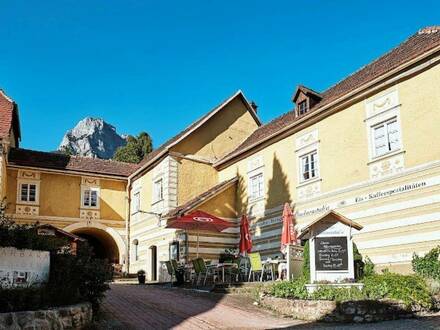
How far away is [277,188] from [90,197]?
530 inches

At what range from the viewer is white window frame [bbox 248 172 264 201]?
2150 cm

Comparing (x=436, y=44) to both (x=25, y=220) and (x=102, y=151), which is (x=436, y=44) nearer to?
Result: (x=25, y=220)

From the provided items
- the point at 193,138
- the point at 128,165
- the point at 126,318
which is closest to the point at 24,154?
the point at 128,165

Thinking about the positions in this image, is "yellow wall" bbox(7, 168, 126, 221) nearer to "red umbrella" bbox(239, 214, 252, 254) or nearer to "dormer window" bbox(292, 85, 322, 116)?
"red umbrella" bbox(239, 214, 252, 254)

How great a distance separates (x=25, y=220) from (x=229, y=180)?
11.9 meters

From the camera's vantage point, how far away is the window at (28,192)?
27484 millimetres

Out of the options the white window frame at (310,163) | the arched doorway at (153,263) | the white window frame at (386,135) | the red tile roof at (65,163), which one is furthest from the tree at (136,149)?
the white window frame at (386,135)

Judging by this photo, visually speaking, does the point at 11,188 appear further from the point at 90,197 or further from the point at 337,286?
the point at 337,286

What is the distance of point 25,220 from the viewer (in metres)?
27.3

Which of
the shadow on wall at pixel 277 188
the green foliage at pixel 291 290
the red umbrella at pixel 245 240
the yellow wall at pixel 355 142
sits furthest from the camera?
the shadow on wall at pixel 277 188

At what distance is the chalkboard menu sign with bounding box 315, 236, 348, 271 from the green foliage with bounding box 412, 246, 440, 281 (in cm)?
220

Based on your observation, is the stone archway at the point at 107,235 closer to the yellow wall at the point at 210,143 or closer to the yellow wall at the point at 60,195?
the yellow wall at the point at 60,195

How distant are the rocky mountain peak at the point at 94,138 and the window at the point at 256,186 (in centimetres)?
9788

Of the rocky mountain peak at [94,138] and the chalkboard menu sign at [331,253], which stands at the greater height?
the rocky mountain peak at [94,138]
